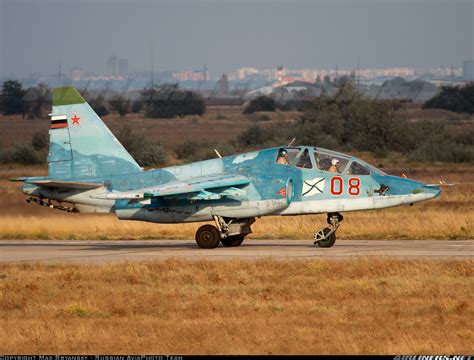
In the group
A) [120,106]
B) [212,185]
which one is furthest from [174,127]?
[212,185]

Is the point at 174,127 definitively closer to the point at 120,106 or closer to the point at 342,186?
the point at 120,106

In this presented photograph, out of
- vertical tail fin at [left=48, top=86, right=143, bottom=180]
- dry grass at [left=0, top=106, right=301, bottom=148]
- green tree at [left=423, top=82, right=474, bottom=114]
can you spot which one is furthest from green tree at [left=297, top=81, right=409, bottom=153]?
green tree at [left=423, top=82, right=474, bottom=114]

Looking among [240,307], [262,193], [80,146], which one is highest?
[80,146]

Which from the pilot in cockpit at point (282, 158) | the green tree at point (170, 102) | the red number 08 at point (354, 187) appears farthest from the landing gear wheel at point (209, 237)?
the green tree at point (170, 102)

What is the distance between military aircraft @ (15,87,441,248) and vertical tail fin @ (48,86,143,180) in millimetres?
24

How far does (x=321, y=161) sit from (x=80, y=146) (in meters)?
5.81

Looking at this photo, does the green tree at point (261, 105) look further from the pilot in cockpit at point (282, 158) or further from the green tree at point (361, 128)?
the pilot in cockpit at point (282, 158)

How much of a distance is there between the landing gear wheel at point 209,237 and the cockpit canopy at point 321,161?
221cm

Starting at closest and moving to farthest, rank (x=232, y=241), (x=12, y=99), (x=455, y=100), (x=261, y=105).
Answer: (x=232, y=241)
(x=12, y=99)
(x=455, y=100)
(x=261, y=105)

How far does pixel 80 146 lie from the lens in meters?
25.1

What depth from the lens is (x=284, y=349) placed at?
43.0ft

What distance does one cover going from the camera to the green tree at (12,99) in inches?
4801

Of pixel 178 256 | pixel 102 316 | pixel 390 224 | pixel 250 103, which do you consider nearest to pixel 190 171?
pixel 178 256

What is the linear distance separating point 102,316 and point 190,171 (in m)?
9.32
